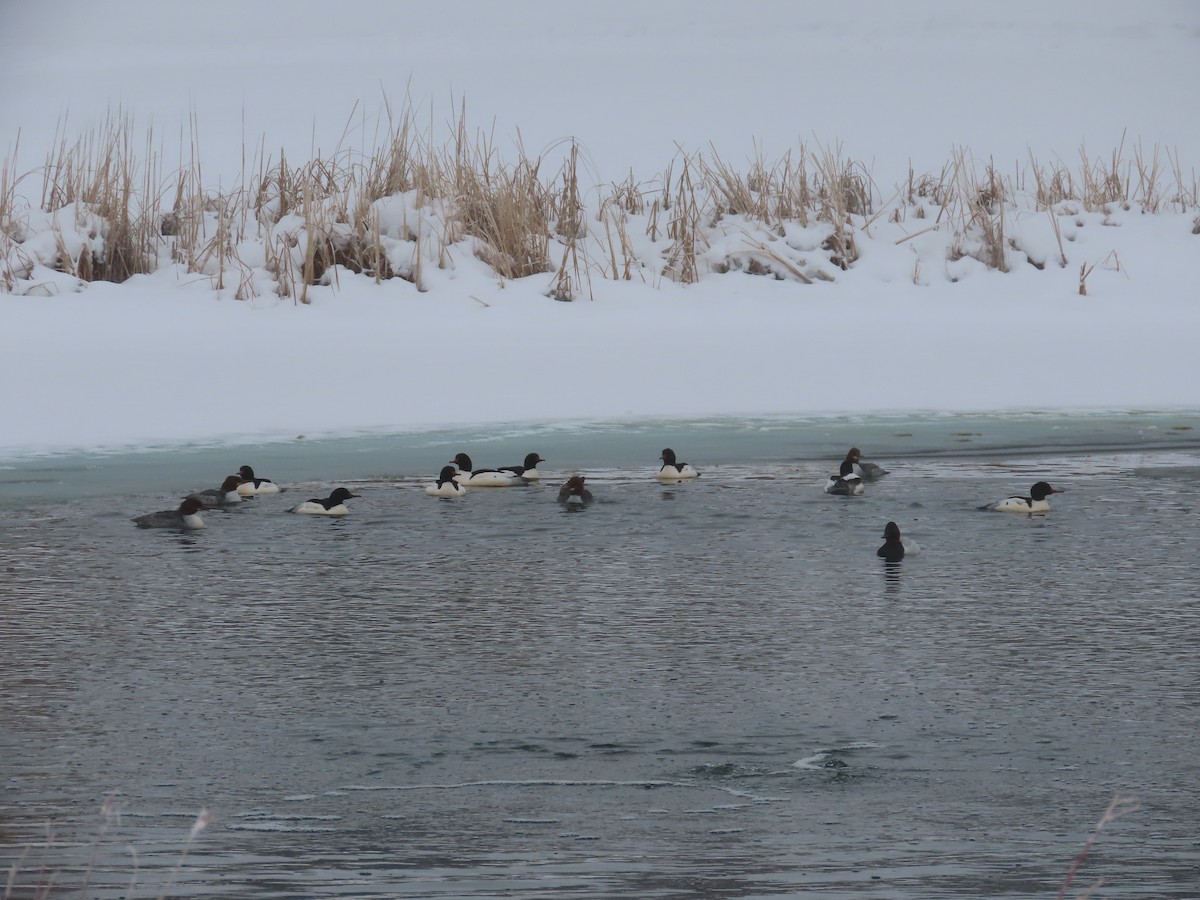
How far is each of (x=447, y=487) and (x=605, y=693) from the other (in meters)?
5.06

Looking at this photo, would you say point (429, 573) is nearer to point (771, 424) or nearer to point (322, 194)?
point (771, 424)

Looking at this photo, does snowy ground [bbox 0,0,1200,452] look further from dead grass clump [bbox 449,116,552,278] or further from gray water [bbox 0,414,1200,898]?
gray water [bbox 0,414,1200,898]

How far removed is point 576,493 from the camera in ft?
36.1

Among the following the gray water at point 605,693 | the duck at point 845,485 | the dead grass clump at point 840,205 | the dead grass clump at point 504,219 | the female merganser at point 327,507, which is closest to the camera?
the gray water at point 605,693

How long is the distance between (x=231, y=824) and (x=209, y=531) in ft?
17.7

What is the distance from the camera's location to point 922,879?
4500 mm

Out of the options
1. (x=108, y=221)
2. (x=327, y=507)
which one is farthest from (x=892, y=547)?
(x=108, y=221)

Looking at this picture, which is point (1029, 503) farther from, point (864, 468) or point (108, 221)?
point (108, 221)

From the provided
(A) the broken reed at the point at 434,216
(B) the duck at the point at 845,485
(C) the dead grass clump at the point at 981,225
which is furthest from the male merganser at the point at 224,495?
(C) the dead grass clump at the point at 981,225

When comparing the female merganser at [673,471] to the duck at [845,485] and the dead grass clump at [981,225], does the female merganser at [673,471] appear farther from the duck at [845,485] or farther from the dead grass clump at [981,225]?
the dead grass clump at [981,225]

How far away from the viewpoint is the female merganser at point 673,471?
11.8 meters

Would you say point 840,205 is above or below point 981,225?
above

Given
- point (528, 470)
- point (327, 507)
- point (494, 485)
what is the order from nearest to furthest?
point (327, 507) < point (494, 485) < point (528, 470)

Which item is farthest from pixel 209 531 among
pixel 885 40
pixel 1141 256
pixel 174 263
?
pixel 885 40
